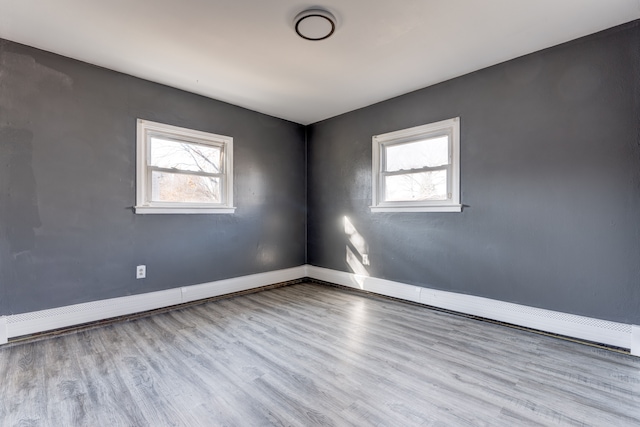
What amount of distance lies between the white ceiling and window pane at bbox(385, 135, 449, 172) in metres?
0.67

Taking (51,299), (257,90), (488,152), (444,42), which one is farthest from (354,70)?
(51,299)

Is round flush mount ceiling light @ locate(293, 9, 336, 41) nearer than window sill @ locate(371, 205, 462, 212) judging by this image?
Yes

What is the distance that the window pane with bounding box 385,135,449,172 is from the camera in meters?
3.21

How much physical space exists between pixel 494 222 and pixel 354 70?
2059 millimetres

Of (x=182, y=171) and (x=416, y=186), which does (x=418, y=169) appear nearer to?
(x=416, y=186)

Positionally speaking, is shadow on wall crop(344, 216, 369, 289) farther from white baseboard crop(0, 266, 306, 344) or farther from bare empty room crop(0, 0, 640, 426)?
white baseboard crop(0, 266, 306, 344)

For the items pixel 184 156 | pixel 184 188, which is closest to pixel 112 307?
pixel 184 188

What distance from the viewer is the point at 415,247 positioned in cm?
336

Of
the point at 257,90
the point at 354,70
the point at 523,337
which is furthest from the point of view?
the point at 257,90

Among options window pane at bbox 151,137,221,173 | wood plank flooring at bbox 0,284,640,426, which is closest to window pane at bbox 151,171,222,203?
window pane at bbox 151,137,221,173

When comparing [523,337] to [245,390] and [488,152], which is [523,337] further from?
[245,390]

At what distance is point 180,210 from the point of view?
3.25 metres

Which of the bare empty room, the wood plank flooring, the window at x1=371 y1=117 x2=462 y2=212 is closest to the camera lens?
the wood plank flooring

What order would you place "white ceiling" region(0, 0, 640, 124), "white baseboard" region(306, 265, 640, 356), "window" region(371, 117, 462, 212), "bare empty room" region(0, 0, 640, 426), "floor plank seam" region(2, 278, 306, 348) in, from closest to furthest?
"bare empty room" region(0, 0, 640, 426)
"white ceiling" region(0, 0, 640, 124)
"white baseboard" region(306, 265, 640, 356)
"floor plank seam" region(2, 278, 306, 348)
"window" region(371, 117, 462, 212)
